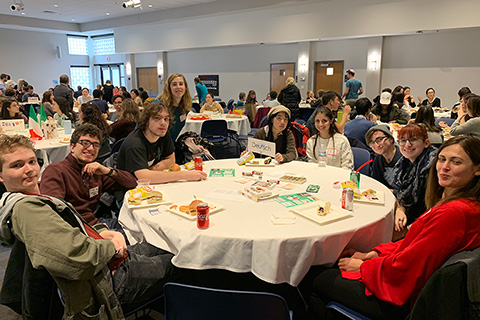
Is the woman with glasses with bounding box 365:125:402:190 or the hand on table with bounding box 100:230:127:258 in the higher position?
the woman with glasses with bounding box 365:125:402:190

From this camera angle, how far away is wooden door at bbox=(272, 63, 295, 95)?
1264 centimetres

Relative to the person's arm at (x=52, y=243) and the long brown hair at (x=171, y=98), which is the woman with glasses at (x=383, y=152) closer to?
the person's arm at (x=52, y=243)

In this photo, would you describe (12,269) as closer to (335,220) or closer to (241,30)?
(335,220)

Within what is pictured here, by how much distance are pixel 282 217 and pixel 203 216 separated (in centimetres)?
44

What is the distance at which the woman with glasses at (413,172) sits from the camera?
2.39 metres

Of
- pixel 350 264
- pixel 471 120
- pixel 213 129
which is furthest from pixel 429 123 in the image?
pixel 213 129

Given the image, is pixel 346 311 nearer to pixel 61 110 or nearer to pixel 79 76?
pixel 61 110

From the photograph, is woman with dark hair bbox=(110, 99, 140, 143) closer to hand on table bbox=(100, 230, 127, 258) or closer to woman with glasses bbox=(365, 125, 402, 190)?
hand on table bbox=(100, 230, 127, 258)

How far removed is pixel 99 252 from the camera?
148 centimetres

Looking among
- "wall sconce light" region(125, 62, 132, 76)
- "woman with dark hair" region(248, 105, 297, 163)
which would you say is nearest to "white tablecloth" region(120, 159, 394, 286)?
"woman with dark hair" region(248, 105, 297, 163)

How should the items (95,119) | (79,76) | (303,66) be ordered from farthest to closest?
1. (79,76)
2. (303,66)
3. (95,119)

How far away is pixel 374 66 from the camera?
10641 millimetres

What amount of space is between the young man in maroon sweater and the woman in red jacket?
1.52 meters

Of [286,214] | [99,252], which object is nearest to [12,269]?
[99,252]
